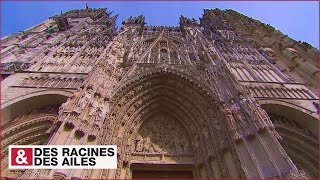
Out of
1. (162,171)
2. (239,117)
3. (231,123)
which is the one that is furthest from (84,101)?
(239,117)

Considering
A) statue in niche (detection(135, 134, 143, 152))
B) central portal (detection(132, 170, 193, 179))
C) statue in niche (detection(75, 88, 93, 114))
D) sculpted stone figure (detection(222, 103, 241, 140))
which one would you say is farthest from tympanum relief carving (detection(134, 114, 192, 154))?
statue in niche (detection(75, 88, 93, 114))

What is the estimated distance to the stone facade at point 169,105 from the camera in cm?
914

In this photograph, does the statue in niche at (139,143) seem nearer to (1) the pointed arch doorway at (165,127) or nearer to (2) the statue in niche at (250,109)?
(1) the pointed arch doorway at (165,127)

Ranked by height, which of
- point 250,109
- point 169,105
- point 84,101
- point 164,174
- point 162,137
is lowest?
point 164,174

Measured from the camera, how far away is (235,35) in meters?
20.5

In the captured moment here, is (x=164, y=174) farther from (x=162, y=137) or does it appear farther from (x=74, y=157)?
(x=74, y=157)

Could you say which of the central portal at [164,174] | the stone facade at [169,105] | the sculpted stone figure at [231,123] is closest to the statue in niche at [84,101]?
the stone facade at [169,105]

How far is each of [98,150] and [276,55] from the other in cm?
1224

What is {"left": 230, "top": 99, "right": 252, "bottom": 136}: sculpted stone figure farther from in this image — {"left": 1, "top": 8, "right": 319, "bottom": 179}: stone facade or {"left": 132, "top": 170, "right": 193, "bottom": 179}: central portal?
{"left": 132, "top": 170, "right": 193, "bottom": 179}: central portal

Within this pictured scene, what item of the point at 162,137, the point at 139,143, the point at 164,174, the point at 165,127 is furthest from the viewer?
the point at 165,127

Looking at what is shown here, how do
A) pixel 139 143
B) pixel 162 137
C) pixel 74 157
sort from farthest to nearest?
1. pixel 162 137
2. pixel 139 143
3. pixel 74 157

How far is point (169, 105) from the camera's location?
1308 centimetres

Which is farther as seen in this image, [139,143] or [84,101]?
[139,143]

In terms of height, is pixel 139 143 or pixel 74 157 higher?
pixel 139 143
